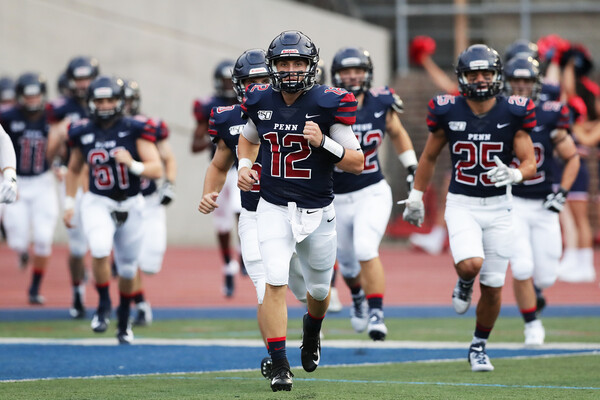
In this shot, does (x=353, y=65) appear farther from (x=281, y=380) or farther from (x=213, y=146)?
(x=213, y=146)

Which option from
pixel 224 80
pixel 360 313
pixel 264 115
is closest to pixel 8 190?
pixel 264 115

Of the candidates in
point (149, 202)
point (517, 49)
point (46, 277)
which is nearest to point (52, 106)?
point (149, 202)

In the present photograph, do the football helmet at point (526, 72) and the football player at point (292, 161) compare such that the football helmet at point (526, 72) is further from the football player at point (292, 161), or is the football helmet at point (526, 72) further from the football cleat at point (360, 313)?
the football player at point (292, 161)

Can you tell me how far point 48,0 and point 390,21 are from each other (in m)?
6.42

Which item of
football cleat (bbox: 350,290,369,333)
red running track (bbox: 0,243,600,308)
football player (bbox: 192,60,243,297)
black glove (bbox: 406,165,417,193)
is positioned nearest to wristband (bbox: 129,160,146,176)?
football cleat (bbox: 350,290,369,333)

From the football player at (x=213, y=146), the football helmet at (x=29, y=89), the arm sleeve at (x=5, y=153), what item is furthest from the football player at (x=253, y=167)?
the football helmet at (x=29, y=89)

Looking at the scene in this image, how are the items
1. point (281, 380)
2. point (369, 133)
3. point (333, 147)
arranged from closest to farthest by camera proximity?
point (281, 380)
point (333, 147)
point (369, 133)

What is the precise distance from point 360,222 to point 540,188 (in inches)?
62.8

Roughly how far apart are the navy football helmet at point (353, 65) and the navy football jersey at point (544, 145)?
1.35m

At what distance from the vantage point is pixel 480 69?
7.67 meters

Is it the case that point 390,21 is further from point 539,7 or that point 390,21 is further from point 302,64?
point 302,64

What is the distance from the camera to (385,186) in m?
9.20

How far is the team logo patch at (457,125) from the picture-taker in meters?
7.70

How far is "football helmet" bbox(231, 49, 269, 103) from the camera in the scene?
7715mm
